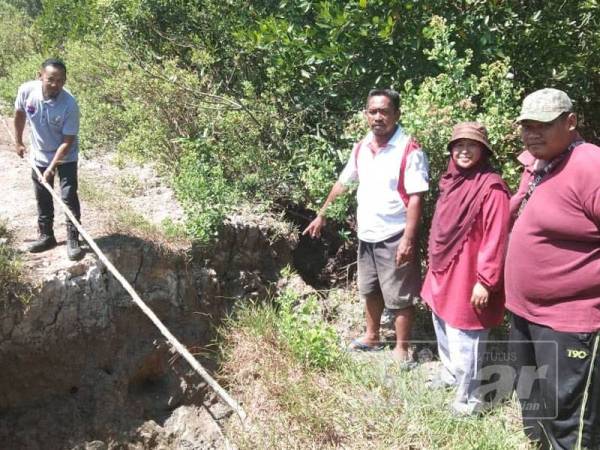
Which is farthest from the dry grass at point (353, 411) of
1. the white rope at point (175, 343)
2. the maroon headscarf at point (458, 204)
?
the maroon headscarf at point (458, 204)

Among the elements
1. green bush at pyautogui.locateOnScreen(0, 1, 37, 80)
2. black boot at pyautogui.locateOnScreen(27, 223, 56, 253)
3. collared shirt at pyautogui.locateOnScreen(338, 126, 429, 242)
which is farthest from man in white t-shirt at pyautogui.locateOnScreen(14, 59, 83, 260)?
green bush at pyautogui.locateOnScreen(0, 1, 37, 80)

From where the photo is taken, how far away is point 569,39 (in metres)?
4.64

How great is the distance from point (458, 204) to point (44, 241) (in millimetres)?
3426

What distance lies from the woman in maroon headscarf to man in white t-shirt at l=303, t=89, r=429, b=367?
0.91 ft

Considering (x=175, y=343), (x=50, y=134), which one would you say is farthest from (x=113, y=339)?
(x=175, y=343)

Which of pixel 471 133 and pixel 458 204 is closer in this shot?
pixel 471 133

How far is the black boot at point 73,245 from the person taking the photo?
450cm

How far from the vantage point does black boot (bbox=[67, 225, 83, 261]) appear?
4.50 metres

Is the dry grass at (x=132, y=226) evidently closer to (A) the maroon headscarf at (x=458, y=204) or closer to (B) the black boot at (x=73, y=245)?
(B) the black boot at (x=73, y=245)

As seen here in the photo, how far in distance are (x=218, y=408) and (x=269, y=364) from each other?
2.91ft

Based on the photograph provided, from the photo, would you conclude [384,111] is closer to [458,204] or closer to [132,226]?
[458,204]

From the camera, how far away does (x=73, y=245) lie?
15.0ft

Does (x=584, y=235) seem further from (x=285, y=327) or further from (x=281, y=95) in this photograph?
(x=281, y=95)

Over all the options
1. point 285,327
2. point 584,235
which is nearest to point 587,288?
point 584,235
